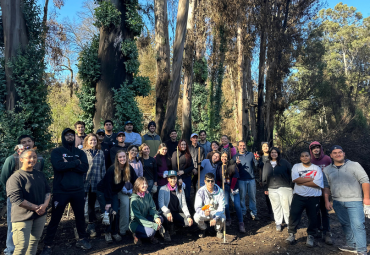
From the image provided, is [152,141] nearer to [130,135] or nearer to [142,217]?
[130,135]

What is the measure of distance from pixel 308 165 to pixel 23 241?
5.01 m

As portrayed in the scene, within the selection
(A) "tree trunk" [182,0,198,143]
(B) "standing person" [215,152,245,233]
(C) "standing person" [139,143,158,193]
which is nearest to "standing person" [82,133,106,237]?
(C) "standing person" [139,143,158,193]

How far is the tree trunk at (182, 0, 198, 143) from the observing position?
40.5 ft

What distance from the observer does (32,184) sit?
3.92 m

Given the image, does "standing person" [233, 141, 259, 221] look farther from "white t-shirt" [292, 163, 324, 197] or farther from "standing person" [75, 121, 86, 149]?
"standing person" [75, 121, 86, 149]

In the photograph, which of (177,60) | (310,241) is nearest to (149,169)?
(310,241)

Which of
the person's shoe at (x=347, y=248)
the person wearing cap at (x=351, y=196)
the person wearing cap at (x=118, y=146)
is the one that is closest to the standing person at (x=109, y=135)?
the person wearing cap at (x=118, y=146)

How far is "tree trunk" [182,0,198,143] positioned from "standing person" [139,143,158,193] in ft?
20.0

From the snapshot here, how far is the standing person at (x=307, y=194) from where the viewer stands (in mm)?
5285

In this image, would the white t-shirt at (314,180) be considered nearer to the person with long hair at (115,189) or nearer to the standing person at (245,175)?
the standing person at (245,175)

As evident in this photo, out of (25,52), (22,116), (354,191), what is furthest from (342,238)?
(25,52)

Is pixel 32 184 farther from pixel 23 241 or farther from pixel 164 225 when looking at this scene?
pixel 164 225

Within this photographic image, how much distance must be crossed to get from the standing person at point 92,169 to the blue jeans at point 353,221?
4609mm

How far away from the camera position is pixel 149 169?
596cm
